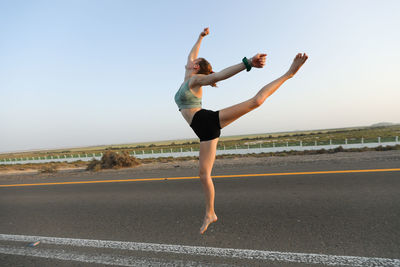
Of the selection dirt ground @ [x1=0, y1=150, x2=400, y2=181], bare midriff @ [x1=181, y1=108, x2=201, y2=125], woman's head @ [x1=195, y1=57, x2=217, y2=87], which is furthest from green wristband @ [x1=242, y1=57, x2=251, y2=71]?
dirt ground @ [x1=0, y1=150, x2=400, y2=181]

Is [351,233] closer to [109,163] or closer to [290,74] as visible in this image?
[290,74]

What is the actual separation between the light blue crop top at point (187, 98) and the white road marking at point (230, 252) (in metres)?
1.58

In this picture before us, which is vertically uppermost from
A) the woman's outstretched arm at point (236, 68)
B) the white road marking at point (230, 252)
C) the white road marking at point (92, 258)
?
the woman's outstretched arm at point (236, 68)

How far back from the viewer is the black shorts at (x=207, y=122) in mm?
2223

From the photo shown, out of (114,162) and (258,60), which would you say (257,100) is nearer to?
(258,60)

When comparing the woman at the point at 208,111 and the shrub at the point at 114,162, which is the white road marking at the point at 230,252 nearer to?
the woman at the point at 208,111

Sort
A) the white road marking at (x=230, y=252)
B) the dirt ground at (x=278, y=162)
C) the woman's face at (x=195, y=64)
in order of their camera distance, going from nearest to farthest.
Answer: the white road marking at (x=230, y=252)
the woman's face at (x=195, y=64)
the dirt ground at (x=278, y=162)

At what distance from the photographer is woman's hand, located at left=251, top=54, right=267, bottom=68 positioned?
1.93 metres

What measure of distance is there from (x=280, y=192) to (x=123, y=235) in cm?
302

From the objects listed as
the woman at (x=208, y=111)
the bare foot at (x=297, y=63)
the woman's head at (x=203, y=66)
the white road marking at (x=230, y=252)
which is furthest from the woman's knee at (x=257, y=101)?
the white road marking at (x=230, y=252)

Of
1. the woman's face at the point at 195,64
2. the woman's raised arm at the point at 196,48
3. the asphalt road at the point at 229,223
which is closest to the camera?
the asphalt road at the point at 229,223

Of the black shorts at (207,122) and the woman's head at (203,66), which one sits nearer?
the black shorts at (207,122)

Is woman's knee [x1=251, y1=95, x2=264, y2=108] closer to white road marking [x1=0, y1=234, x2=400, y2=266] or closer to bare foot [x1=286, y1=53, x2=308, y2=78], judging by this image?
bare foot [x1=286, y1=53, x2=308, y2=78]

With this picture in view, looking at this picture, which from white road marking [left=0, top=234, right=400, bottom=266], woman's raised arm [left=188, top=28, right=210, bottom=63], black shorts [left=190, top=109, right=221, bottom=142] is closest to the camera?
white road marking [left=0, top=234, right=400, bottom=266]
